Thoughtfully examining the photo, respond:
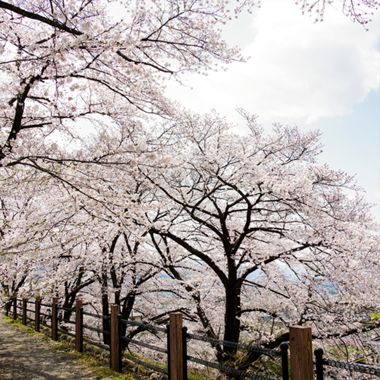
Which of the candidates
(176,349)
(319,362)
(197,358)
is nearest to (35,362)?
(176,349)

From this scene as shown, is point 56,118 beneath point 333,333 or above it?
above

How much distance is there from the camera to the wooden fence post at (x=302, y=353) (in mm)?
3752

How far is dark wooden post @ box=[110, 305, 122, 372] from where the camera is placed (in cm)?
711

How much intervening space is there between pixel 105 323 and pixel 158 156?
242 inches

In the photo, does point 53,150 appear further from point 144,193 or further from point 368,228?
point 368,228

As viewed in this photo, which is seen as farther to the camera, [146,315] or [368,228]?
[146,315]

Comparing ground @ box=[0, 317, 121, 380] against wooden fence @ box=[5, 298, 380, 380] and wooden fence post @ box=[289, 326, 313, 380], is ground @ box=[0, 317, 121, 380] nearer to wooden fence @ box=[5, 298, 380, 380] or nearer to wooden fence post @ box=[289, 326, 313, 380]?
wooden fence @ box=[5, 298, 380, 380]

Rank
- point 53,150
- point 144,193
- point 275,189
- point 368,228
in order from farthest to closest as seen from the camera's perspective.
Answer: point 144,193 → point 368,228 → point 275,189 → point 53,150

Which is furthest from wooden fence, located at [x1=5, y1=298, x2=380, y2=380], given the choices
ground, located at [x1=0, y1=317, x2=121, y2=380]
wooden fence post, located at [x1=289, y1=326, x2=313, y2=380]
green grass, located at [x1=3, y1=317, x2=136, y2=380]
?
ground, located at [x1=0, y1=317, x2=121, y2=380]

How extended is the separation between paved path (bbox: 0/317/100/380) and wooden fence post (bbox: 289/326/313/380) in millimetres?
4286

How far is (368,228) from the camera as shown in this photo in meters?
9.80

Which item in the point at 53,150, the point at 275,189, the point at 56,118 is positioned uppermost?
the point at 56,118

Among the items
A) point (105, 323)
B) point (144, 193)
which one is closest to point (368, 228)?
point (144, 193)

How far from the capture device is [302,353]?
3758 mm
